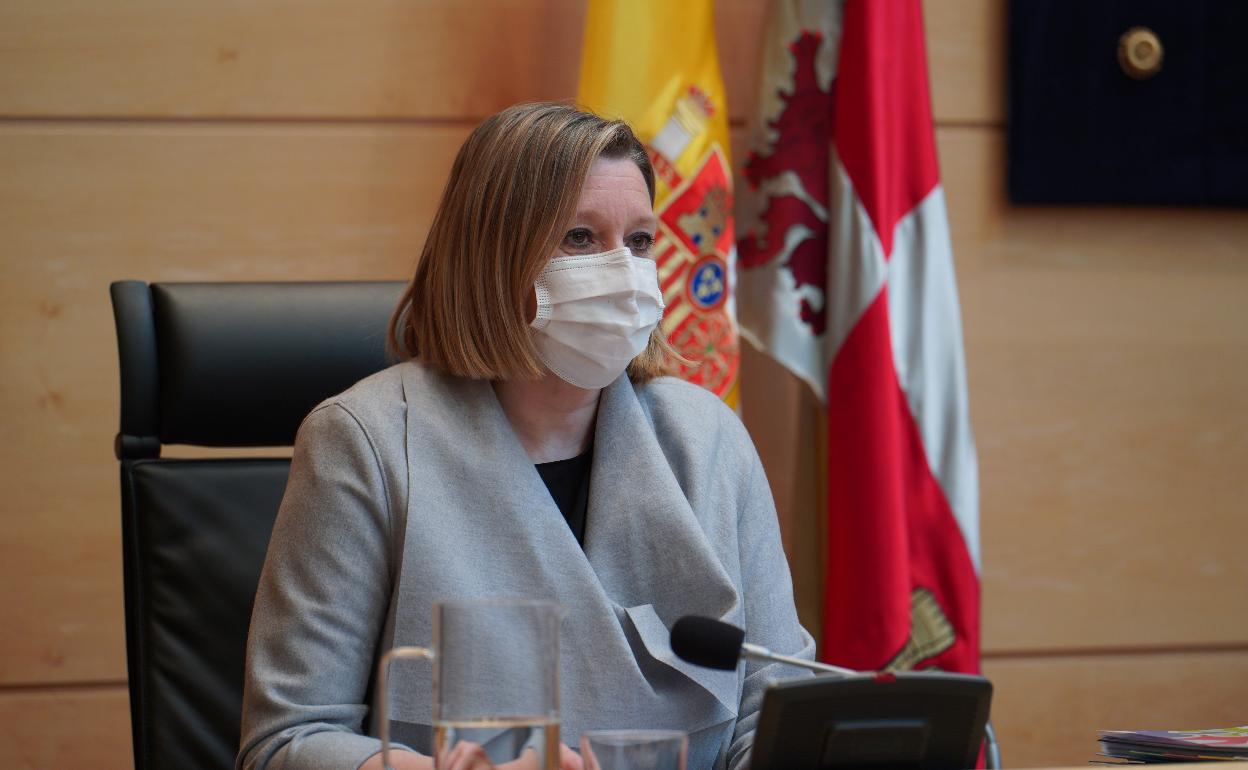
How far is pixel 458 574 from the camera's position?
145 centimetres

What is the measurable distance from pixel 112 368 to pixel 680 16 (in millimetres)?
1316

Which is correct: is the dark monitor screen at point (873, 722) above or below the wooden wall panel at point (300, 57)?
below

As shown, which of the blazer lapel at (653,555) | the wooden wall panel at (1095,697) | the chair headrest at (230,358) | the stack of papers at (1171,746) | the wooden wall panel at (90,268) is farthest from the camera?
the wooden wall panel at (1095,697)

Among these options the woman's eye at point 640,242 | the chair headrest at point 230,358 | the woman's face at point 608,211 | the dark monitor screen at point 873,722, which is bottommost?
the dark monitor screen at point 873,722

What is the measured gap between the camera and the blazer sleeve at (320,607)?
4.56 ft

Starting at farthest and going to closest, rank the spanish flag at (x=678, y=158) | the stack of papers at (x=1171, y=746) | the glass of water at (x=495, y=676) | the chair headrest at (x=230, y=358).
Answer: the spanish flag at (x=678, y=158)
the chair headrest at (x=230, y=358)
the stack of papers at (x=1171, y=746)
the glass of water at (x=495, y=676)

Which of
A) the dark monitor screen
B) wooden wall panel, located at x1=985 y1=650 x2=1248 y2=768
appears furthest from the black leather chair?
wooden wall panel, located at x1=985 y1=650 x2=1248 y2=768

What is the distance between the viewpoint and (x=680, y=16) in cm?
261

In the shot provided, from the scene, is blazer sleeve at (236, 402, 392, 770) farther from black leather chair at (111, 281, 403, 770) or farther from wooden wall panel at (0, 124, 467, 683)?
wooden wall panel at (0, 124, 467, 683)

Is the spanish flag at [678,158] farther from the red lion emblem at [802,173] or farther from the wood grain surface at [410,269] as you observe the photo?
the wood grain surface at [410,269]

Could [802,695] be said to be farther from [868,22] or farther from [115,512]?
[115,512]

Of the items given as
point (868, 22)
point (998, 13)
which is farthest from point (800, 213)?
point (998, 13)

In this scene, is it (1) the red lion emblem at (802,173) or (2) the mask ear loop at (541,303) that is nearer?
(2) the mask ear loop at (541,303)

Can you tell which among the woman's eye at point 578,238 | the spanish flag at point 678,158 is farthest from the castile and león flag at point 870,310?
the woman's eye at point 578,238
